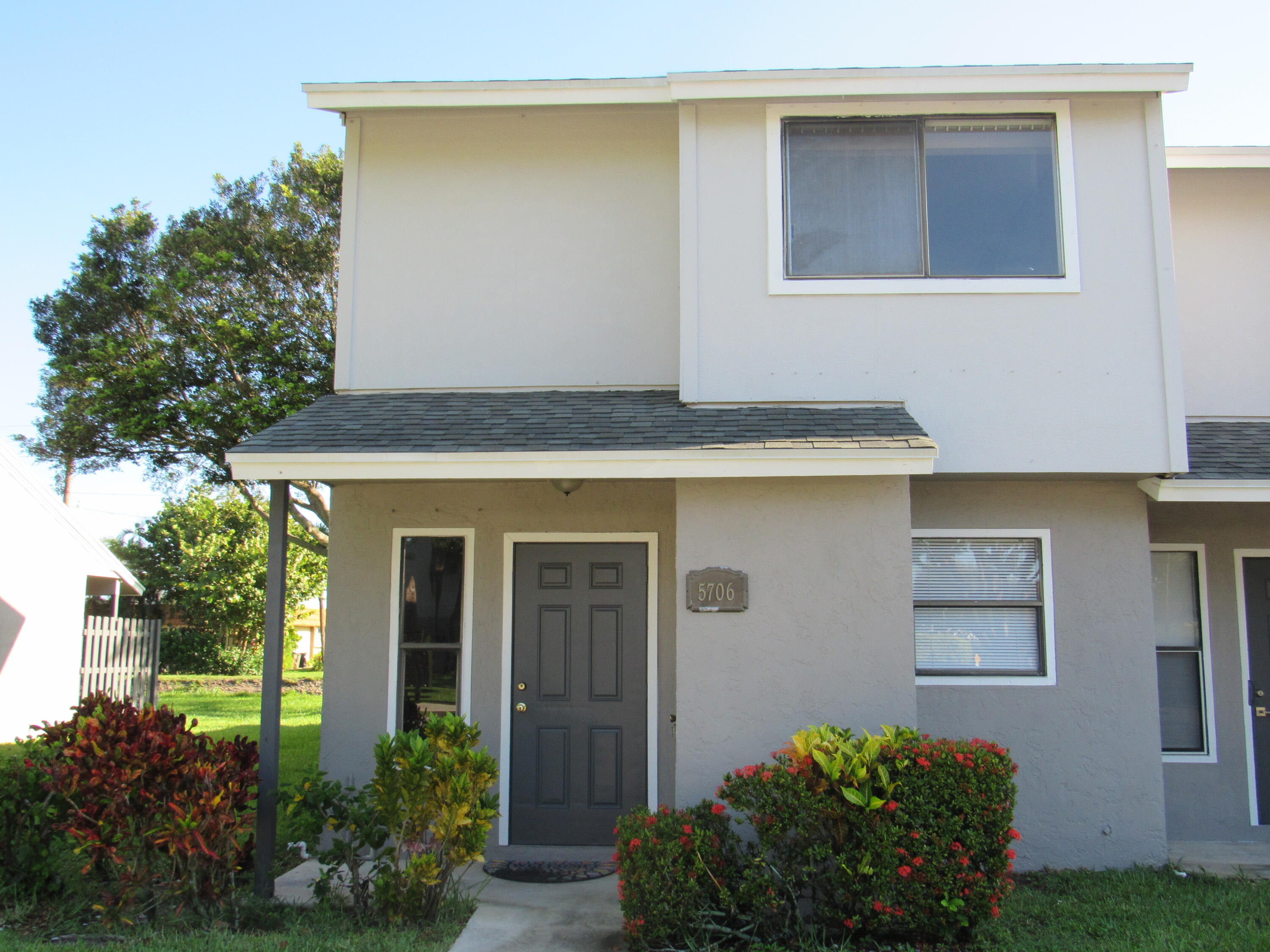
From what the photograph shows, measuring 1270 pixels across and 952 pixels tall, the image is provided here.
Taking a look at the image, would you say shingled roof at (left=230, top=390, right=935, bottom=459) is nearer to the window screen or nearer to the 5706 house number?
the 5706 house number

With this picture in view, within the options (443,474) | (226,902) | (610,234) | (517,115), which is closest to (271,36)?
(517,115)

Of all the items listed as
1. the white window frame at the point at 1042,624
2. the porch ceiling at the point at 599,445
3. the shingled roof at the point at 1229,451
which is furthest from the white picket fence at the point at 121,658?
the shingled roof at the point at 1229,451

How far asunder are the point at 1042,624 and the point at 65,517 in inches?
499

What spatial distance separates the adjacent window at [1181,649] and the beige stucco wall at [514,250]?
4.35 metres

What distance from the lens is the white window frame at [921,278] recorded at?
6.55 metres

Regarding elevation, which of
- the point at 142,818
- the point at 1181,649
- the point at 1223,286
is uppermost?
the point at 1223,286

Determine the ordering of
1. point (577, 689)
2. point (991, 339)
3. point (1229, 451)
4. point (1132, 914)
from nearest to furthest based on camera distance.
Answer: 1. point (1132, 914)
2. point (991, 339)
3. point (577, 689)
4. point (1229, 451)

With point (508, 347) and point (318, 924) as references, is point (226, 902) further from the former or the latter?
point (508, 347)

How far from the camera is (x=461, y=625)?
7.07 m

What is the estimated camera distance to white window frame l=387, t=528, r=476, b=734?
697cm

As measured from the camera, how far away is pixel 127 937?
4891mm

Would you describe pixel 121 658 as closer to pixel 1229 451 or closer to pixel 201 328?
pixel 201 328

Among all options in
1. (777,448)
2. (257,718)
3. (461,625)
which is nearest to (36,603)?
(257,718)

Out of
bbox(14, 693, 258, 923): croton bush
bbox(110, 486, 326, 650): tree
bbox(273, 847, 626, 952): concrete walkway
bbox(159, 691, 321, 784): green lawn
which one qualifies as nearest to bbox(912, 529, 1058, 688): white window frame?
bbox(273, 847, 626, 952): concrete walkway
